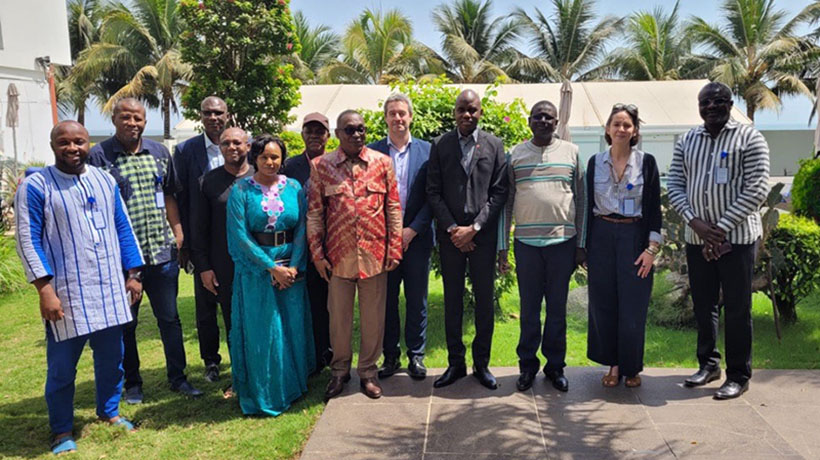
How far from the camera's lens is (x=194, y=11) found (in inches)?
325

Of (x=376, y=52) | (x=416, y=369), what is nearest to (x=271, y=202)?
(x=416, y=369)

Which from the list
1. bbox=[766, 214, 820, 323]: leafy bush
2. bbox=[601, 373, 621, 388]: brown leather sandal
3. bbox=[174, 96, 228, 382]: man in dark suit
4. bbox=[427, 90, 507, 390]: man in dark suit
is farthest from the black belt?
bbox=[766, 214, 820, 323]: leafy bush

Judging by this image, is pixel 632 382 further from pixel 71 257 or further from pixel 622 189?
pixel 71 257

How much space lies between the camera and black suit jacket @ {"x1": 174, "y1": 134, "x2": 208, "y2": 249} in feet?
15.2

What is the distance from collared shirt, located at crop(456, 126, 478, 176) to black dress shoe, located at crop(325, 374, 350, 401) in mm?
1780

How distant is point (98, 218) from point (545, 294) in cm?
305

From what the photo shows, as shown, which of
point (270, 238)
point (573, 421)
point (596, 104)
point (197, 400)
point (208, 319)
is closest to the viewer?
point (573, 421)

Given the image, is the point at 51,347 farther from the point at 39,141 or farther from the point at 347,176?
the point at 39,141

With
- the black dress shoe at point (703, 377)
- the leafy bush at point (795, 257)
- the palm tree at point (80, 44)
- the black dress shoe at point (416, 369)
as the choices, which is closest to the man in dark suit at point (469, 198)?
the black dress shoe at point (416, 369)

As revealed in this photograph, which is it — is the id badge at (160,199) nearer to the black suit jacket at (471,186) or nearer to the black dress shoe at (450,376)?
the black suit jacket at (471,186)

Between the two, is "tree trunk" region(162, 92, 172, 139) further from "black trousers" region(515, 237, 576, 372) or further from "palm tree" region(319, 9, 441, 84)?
"black trousers" region(515, 237, 576, 372)

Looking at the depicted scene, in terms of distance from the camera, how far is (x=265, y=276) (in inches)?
163

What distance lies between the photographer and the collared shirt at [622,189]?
4.23 m

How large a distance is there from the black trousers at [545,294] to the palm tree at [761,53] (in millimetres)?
25776
